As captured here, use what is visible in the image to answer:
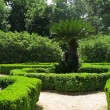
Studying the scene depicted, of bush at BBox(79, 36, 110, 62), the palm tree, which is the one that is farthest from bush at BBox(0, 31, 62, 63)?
the palm tree

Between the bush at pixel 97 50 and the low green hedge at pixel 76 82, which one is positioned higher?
the bush at pixel 97 50

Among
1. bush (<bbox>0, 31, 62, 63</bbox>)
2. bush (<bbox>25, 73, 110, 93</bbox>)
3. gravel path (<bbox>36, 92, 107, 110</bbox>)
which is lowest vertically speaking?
gravel path (<bbox>36, 92, 107, 110</bbox>)

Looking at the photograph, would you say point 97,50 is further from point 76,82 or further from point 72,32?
point 76,82

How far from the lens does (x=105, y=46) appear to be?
A: 27.0 m

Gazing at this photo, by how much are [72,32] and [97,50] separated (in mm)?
9960

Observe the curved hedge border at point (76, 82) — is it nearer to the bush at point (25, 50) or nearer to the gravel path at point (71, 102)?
the gravel path at point (71, 102)

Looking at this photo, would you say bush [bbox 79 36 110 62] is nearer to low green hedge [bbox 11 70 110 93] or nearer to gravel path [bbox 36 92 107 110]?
low green hedge [bbox 11 70 110 93]

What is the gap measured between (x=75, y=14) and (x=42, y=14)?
6.90 metres

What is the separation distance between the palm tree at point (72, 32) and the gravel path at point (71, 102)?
4613 mm

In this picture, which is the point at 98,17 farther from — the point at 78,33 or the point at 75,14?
the point at 78,33

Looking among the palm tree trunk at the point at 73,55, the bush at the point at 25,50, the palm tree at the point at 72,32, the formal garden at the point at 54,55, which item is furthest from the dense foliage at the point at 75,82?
the bush at the point at 25,50

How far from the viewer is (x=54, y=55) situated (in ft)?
88.5

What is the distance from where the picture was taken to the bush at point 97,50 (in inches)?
1062

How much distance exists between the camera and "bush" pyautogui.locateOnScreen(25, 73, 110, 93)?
13223 millimetres
